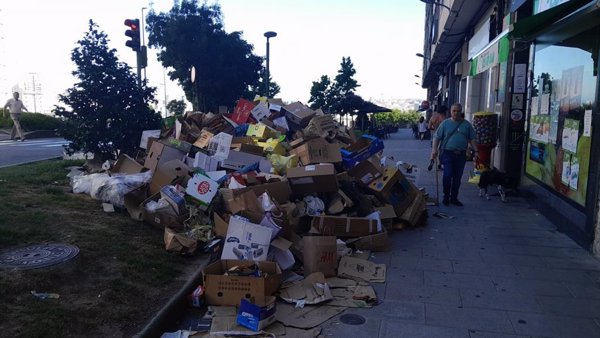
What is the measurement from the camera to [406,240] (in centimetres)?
579

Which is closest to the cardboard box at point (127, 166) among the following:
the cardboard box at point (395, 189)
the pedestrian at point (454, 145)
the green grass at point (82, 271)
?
the green grass at point (82, 271)

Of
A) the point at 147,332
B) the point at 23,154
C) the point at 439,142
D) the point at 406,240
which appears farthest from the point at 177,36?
the point at 147,332

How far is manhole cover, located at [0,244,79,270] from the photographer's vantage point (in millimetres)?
3570

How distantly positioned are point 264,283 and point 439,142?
5.13 metres

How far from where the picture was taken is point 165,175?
5699mm

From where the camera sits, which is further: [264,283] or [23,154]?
[23,154]

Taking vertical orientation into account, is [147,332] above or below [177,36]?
below

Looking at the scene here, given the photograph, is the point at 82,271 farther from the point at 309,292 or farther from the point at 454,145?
the point at 454,145

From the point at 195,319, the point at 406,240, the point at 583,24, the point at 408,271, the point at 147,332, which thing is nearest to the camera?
the point at 147,332

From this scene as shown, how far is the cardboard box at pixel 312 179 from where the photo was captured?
18.6 feet

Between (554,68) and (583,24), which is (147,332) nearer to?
(583,24)

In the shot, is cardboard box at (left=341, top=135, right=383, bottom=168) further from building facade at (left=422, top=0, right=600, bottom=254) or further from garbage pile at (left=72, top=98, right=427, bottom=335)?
building facade at (left=422, top=0, right=600, bottom=254)

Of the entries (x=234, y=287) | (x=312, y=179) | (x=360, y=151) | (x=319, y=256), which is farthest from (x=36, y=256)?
(x=360, y=151)

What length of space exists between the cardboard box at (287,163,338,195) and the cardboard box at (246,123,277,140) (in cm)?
199
